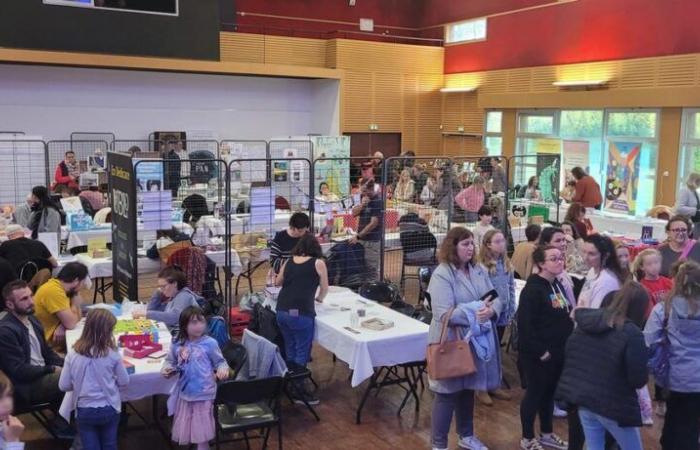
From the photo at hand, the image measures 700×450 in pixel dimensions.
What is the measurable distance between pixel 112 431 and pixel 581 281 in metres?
4.35

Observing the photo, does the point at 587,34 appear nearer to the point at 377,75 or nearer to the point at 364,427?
the point at 377,75

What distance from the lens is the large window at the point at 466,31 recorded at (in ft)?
59.2

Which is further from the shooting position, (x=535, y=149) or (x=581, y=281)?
(x=535, y=149)

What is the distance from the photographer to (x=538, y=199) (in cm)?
1148

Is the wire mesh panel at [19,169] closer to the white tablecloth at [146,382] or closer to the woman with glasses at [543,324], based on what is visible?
the white tablecloth at [146,382]

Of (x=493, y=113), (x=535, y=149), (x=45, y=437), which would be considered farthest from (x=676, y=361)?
(x=493, y=113)

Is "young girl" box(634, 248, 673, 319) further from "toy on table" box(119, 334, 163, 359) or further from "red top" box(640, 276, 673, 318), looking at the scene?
"toy on table" box(119, 334, 163, 359)

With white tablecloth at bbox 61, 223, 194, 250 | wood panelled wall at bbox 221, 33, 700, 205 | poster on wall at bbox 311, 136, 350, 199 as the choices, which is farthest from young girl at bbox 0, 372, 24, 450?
wood panelled wall at bbox 221, 33, 700, 205

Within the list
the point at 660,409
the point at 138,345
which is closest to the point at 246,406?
the point at 138,345

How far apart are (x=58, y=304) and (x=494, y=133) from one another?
45.1ft

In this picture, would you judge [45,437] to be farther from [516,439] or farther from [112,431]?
[516,439]

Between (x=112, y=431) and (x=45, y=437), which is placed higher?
(x=112, y=431)

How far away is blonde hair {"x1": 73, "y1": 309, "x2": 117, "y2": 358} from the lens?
414 centimetres

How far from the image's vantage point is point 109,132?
15789 millimetres
